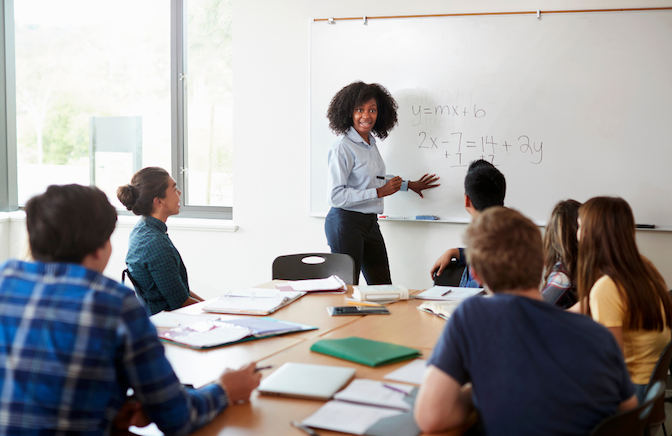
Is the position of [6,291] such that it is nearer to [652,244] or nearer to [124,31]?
[652,244]

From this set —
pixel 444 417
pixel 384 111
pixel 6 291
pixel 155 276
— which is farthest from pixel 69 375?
pixel 384 111

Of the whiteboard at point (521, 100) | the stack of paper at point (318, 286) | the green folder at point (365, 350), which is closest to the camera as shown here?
the green folder at point (365, 350)

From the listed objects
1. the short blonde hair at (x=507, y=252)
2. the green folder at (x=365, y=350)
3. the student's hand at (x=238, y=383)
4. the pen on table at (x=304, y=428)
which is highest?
the short blonde hair at (x=507, y=252)

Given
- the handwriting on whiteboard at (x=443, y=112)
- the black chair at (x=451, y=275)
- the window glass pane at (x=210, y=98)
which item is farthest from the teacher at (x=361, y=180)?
the window glass pane at (x=210, y=98)

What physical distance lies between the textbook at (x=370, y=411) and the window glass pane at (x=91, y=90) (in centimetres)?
335

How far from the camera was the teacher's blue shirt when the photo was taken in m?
3.30

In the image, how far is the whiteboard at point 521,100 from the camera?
10.6ft

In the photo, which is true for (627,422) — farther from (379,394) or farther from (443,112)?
(443,112)

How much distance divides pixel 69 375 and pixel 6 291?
0.69 ft

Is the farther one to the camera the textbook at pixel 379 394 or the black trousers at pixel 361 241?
the black trousers at pixel 361 241

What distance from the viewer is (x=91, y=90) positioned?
4465 millimetres

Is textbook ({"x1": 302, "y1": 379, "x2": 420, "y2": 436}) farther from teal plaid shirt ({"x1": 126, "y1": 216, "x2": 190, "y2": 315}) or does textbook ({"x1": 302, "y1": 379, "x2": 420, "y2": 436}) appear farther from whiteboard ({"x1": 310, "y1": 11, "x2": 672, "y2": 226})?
whiteboard ({"x1": 310, "y1": 11, "x2": 672, "y2": 226})

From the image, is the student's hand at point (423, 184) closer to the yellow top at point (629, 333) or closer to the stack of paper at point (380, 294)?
the stack of paper at point (380, 294)

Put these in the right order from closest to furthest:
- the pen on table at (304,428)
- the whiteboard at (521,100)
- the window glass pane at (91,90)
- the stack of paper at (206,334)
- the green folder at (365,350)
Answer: the pen on table at (304,428)
the green folder at (365,350)
the stack of paper at (206,334)
the whiteboard at (521,100)
the window glass pane at (91,90)
